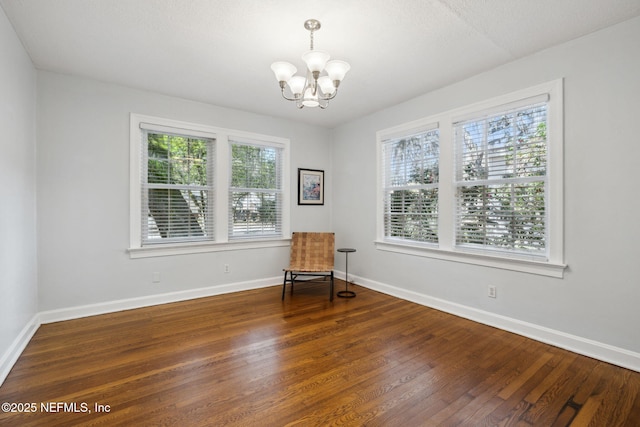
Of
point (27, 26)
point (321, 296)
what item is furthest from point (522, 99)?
point (27, 26)

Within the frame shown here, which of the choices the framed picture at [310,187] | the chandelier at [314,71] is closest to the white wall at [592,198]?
the chandelier at [314,71]

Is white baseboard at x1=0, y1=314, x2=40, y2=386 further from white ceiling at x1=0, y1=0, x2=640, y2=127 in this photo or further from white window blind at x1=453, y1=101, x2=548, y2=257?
white window blind at x1=453, y1=101, x2=548, y2=257

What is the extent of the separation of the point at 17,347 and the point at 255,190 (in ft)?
9.30

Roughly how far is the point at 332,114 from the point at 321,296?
258 centimetres

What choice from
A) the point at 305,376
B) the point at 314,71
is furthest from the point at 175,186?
the point at 305,376

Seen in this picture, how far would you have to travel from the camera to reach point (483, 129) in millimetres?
3061

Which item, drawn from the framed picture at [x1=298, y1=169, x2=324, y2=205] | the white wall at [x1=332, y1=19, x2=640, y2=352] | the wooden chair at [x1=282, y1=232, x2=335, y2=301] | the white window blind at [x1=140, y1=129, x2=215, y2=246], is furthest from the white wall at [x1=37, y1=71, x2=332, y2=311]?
the white wall at [x1=332, y1=19, x2=640, y2=352]

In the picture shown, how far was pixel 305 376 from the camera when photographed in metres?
2.06

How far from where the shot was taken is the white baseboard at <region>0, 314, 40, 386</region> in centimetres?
205

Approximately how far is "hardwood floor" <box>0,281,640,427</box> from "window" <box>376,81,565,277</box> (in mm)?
800

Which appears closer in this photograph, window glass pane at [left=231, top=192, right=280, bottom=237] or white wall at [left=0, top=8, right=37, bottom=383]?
white wall at [left=0, top=8, right=37, bottom=383]

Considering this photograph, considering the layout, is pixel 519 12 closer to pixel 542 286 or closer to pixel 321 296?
pixel 542 286

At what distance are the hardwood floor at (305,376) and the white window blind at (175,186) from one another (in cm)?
110

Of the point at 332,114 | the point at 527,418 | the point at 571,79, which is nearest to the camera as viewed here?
the point at 527,418
